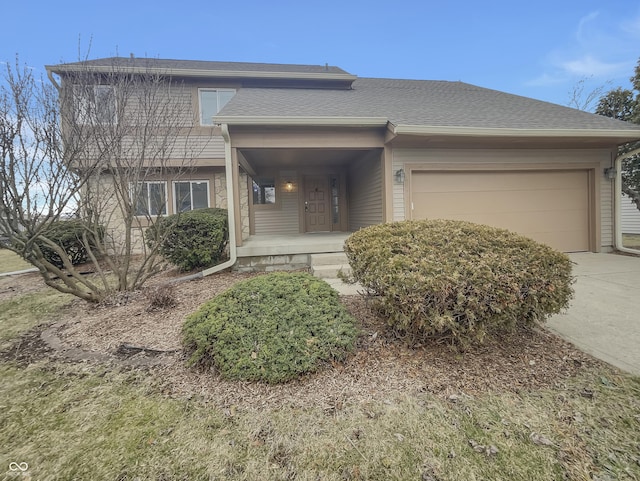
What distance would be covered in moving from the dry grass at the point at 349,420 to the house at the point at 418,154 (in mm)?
3498

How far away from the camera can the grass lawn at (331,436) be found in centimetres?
150

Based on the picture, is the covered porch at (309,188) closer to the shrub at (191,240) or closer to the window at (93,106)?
the shrub at (191,240)

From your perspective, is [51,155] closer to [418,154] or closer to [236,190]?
[236,190]

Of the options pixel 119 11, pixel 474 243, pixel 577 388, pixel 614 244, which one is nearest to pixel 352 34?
pixel 119 11

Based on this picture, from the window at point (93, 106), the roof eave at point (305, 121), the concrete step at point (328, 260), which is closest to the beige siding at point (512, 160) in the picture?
the roof eave at point (305, 121)

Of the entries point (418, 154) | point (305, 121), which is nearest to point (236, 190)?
point (305, 121)

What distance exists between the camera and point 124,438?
1723mm

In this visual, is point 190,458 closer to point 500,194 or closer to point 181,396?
point 181,396

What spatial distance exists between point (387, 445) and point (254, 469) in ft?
2.42

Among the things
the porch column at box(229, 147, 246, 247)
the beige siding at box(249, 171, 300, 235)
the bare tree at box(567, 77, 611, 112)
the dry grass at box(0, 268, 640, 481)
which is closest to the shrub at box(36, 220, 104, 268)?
the porch column at box(229, 147, 246, 247)

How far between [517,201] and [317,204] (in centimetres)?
566

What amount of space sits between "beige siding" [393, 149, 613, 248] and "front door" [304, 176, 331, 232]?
12.9 feet

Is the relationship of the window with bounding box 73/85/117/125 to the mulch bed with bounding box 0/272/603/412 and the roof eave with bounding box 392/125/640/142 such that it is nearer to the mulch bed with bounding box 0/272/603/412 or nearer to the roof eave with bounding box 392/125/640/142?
the mulch bed with bounding box 0/272/603/412

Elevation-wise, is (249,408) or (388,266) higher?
(388,266)
